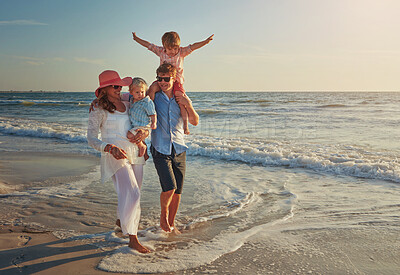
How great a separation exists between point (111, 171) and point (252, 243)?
1.66 m

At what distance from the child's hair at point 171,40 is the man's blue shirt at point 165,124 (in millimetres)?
568

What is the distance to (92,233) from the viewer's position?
12.6 ft

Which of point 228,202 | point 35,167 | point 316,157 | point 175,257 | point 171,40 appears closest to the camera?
point 175,257

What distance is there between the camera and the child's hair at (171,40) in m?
3.78

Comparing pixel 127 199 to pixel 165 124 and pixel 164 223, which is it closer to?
pixel 164 223

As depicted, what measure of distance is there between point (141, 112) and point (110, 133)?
1.21ft

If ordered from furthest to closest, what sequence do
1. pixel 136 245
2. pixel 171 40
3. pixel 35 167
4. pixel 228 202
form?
pixel 35 167 < pixel 228 202 < pixel 171 40 < pixel 136 245

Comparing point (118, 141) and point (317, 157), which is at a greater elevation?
point (118, 141)

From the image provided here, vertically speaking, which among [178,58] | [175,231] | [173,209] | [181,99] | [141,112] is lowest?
[175,231]

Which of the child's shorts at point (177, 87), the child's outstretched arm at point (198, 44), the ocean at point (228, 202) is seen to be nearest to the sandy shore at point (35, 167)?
the ocean at point (228, 202)

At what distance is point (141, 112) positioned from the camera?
11.1 ft

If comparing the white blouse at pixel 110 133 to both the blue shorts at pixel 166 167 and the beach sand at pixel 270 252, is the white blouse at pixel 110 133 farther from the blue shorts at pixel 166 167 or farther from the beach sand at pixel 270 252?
the beach sand at pixel 270 252

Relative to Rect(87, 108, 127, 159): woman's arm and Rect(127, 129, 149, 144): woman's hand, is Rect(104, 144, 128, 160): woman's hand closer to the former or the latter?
Rect(87, 108, 127, 159): woman's arm

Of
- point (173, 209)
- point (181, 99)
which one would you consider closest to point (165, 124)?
point (181, 99)
